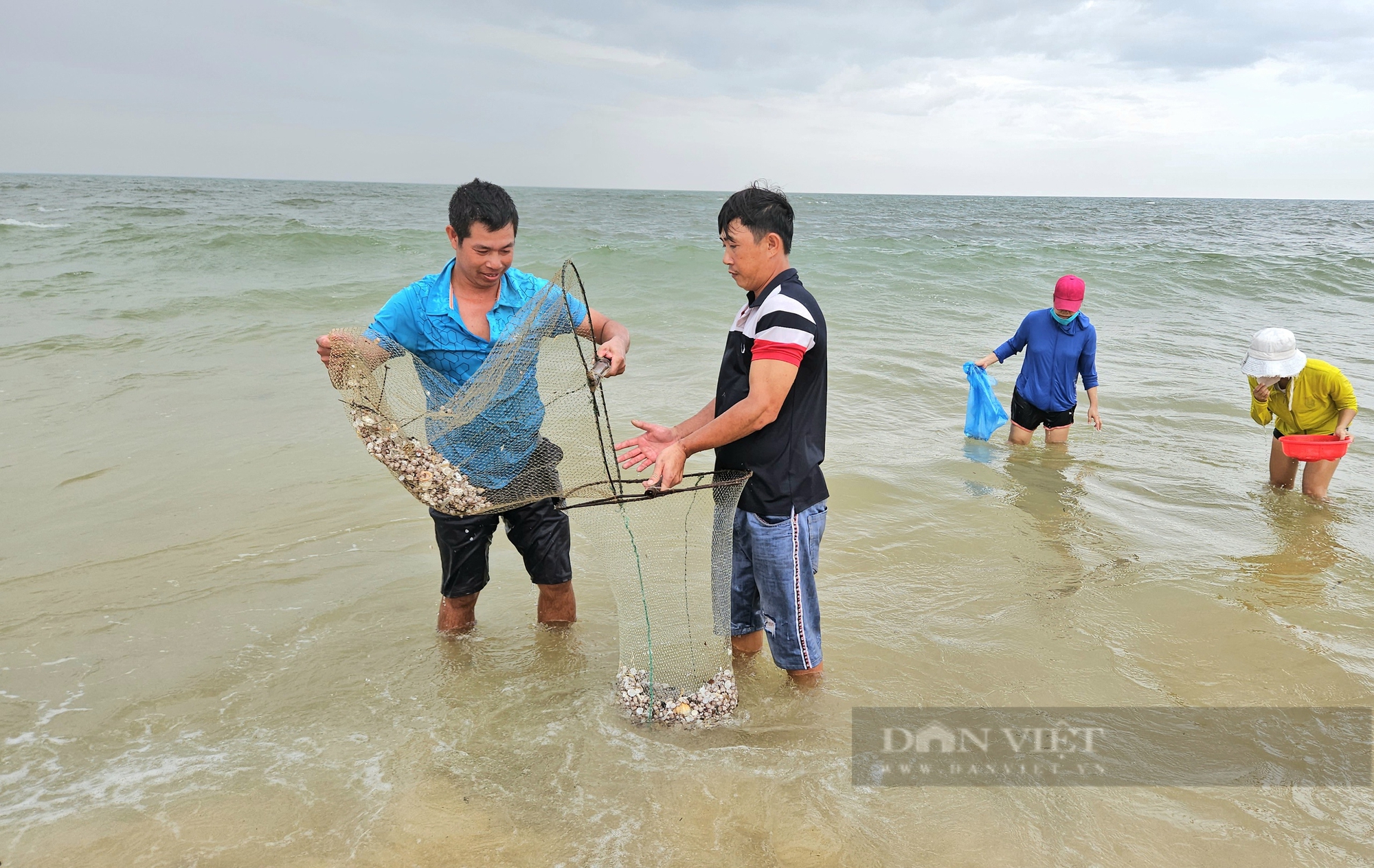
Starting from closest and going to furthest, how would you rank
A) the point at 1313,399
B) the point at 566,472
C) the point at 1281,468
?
1. the point at 566,472
2. the point at 1313,399
3. the point at 1281,468

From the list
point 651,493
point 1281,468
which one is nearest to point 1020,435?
point 1281,468

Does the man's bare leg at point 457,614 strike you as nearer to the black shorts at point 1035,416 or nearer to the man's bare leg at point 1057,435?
the black shorts at point 1035,416

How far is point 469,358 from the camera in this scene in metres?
3.26

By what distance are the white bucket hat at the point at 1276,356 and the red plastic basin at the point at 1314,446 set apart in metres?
0.44

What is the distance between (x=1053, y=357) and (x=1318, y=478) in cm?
195

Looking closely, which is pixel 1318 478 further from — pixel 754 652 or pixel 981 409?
pixel 754 652

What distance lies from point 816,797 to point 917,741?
57cm

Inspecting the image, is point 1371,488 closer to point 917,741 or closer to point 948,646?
point 948,646

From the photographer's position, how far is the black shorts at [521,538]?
3.41 metres

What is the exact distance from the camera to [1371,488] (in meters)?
6.07

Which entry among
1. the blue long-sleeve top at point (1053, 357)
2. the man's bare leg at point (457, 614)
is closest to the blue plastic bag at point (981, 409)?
the blue long-sleeve top at point (1053, 357)

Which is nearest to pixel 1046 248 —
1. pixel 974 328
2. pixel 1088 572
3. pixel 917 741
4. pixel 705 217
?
pixel 974 328

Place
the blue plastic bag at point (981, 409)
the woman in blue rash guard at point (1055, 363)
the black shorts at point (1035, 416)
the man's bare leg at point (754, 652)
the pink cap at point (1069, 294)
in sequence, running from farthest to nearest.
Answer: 1. the blue plastic bag at point (981, 409)
2. the black shorts at point (1035, 416)
3. the woman in blue rash guard at point (1055, 363)
4. the pink cap at point (1069, 294)
5. the man's bare leg at point (754, 652)

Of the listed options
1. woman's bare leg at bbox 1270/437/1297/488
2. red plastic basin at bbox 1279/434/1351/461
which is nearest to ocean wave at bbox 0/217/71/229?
woman's bare leg at bbox 1270/437/1297/488
